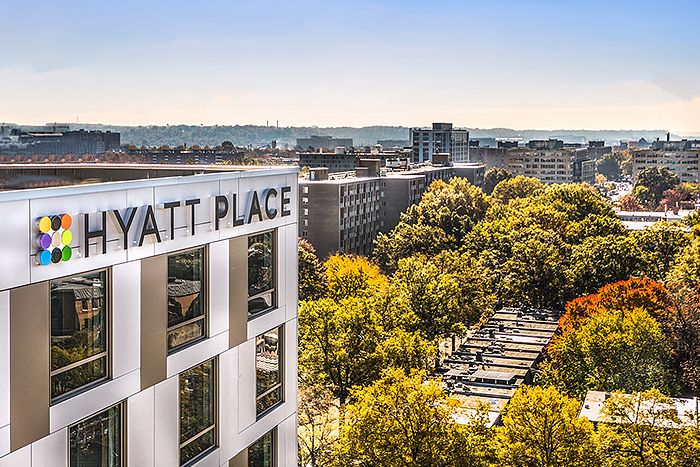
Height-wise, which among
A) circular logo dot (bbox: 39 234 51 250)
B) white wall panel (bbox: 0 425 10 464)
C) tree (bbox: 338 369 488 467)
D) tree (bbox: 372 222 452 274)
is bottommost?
tree (bbox: 338 369 488 467)

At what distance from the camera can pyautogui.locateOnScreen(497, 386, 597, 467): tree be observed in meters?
42.6

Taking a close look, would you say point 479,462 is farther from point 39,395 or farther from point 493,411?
point 39,395

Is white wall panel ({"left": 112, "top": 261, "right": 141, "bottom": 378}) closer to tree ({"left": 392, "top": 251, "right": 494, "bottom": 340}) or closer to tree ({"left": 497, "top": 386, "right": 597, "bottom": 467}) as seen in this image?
tree ({"left": 497, "top": 386, "right": 597, "bottom": 467})

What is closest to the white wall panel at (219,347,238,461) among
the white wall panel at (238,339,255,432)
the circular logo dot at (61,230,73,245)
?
the white wall panel at (238,339,255,432)

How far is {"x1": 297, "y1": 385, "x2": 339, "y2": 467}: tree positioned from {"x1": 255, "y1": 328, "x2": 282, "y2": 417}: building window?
87.3 feet

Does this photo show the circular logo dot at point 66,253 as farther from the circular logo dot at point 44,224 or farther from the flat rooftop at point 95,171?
the flat rooftop at point 95,171

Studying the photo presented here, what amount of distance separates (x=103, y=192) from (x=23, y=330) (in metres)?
2.94

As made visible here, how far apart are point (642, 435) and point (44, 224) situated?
35.0m

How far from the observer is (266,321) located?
22516mm

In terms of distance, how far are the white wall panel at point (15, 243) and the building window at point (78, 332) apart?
83cm

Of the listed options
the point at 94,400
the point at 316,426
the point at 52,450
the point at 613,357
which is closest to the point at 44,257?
the point at 94,400

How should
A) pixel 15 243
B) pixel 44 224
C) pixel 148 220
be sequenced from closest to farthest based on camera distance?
pixel 15 243
pixel 44 224
pixel 148 220

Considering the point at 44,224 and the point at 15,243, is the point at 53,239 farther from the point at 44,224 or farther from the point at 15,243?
the point at 15,243

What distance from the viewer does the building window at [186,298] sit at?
19.0 meters
